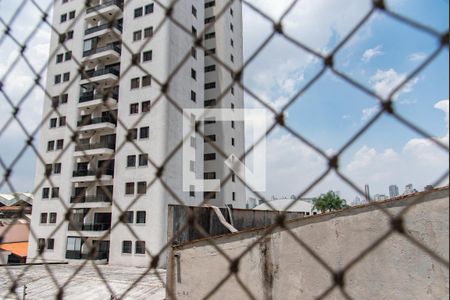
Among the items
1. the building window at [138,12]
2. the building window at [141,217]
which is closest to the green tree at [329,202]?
the building window at [141,217]

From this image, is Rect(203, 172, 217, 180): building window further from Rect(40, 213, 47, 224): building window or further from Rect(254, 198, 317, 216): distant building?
Rect(40, 213, 47, 224): building window

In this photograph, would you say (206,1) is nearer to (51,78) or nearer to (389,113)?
(51,78)

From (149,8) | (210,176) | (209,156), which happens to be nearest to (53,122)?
(149,8)

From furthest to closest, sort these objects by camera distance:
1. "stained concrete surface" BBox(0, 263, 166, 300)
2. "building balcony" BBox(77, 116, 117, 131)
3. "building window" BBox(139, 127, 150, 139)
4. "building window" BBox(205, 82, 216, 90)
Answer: "building window" BBox(205, 82, 216, 90) < "building balcony" BBox(77, 116, 117, 131) < "building window" BBox(139, 127, 150, 139) < "stained concrete surface" BBox(0, 263, 166, 300)

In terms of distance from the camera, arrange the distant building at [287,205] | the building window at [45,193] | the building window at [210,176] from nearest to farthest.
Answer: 1. the distant building at [287,205]
2. the building window at [45,193]
3. the building window at [210,176]

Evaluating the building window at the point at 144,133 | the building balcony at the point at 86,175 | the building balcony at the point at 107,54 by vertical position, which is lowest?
the building balcony at the point at 86,175

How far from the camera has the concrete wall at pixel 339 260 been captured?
1901mm

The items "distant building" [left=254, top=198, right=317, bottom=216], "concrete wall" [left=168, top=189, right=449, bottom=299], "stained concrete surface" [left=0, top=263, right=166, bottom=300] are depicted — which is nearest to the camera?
"distant building" [left=254, top=198, right=317, bottom=216]

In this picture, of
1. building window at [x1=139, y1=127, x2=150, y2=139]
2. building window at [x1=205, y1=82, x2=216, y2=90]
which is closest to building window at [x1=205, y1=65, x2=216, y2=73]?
building window at [x1=205, y1=82, x2=216, y2=90]

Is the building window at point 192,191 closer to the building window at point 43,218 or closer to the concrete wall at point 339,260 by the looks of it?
the building window at point 43,218

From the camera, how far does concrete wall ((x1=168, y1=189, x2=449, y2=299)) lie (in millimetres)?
1901

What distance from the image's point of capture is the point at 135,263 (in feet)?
33.0

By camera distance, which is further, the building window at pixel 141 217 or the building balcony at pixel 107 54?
the building balcony at pixel 107 54

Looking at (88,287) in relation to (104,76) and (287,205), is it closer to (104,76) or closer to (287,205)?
(287,205)
